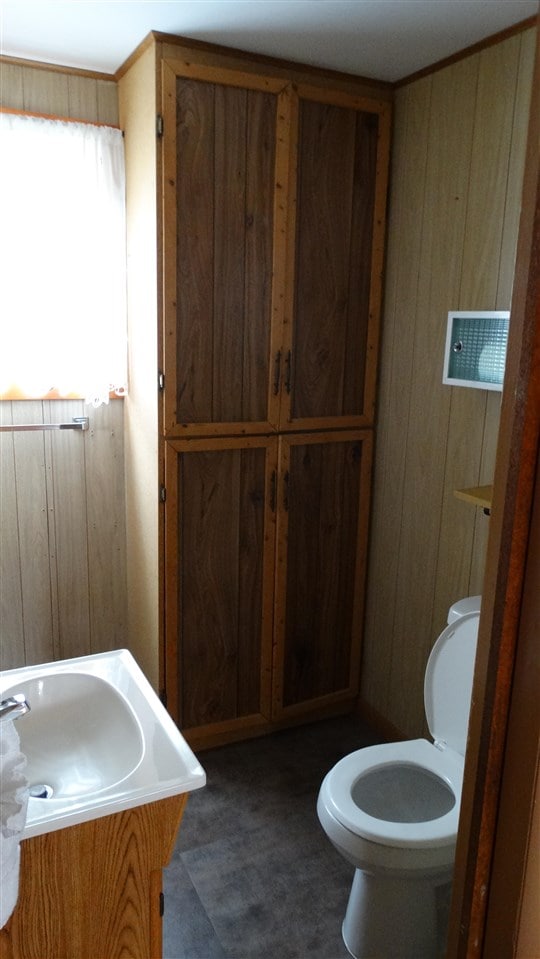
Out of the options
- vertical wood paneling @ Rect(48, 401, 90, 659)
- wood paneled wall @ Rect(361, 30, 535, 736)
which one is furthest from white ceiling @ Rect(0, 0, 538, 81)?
vertical wood paneling @ Rect(48, 401, 90, 659)

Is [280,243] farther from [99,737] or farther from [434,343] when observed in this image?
[99,737]

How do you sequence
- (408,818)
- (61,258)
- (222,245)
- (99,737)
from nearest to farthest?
Answer: (99,737), (408,818), (222,245), (61,258)

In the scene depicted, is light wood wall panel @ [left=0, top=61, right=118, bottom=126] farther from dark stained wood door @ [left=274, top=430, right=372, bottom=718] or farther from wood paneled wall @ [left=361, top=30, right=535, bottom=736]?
dark stained wood door @ [left=274, top=430, right=372, bottom=718]

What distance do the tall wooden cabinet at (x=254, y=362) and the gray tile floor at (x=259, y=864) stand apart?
0.19 meters

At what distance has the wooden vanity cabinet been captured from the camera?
1228mm

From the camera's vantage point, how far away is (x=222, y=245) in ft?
7.73

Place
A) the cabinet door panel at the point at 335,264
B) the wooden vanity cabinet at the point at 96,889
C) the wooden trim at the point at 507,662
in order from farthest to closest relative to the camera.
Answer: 1. the cabinet door panel at the point at 335,264
2. the wooden vanity cabinet at the point at 96,889
3. the wooden trim at the point at 507,662

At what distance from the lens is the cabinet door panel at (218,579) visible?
2.47 meters

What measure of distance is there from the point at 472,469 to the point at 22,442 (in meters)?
1.56

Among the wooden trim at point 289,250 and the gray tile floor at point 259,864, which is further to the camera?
the wooden trim at point 289,250

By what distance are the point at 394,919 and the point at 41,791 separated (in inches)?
38.7

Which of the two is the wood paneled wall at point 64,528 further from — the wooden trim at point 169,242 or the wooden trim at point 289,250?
the wooden trim at point 289,250

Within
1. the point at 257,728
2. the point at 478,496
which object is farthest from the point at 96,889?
the point at 257,728

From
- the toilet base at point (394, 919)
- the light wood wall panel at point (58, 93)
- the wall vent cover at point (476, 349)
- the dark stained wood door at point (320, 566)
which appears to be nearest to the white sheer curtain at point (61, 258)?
the light wood wall panel at point (58, 93)
